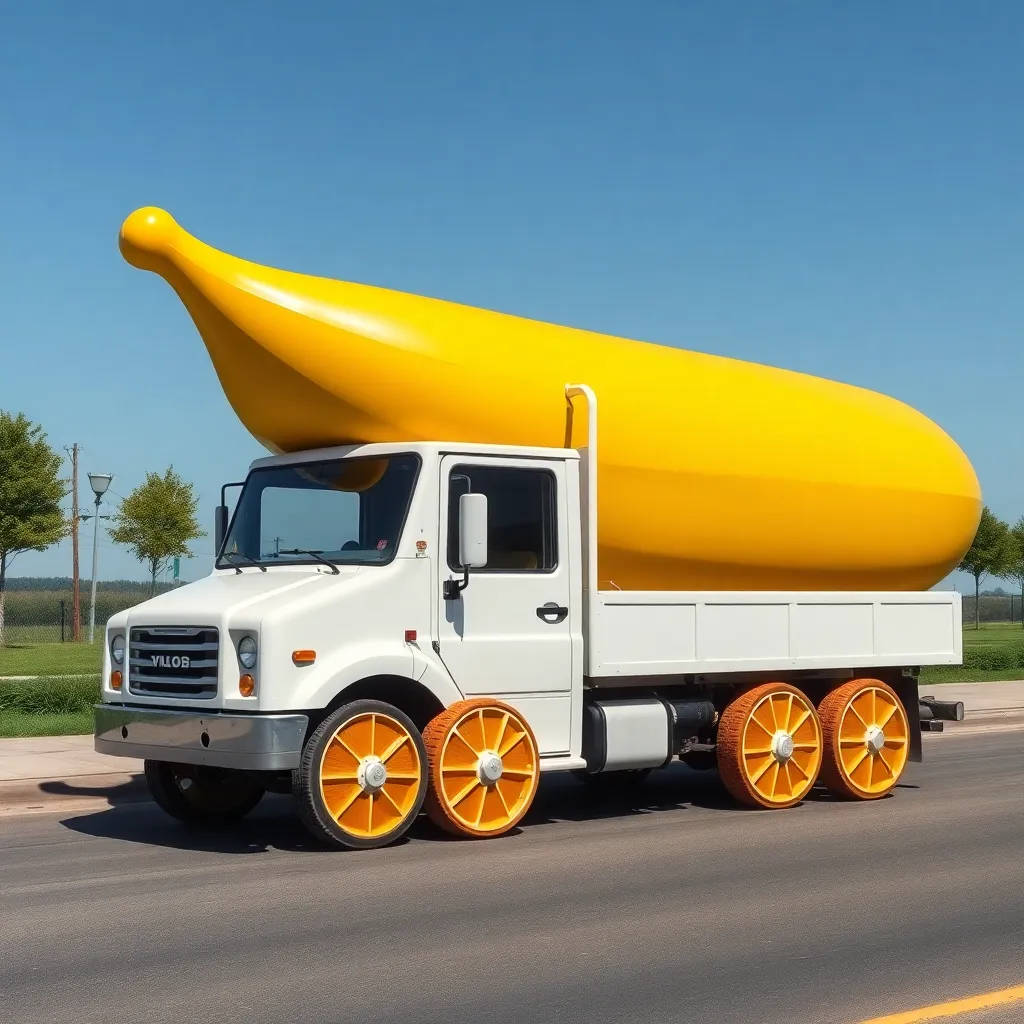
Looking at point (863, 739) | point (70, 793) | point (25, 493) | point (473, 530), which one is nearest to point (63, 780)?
point (70, 793)

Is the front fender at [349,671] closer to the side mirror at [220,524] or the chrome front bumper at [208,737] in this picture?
the chrome front bumper at [208,737]

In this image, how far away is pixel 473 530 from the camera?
9422 mm

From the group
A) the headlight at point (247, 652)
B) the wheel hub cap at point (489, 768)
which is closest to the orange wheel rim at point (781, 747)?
the wheel hub cap at point (489, 768)

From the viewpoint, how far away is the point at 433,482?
31.8ft

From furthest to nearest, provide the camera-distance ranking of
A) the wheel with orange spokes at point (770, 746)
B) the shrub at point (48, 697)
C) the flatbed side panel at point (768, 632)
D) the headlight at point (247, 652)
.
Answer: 1. the shrub at point (48, 697)
2. the wheel with orange spokes at point (770, 746)
3. the flatbed side panel at point (768, 632)
4. the headlight at point (247, 652)

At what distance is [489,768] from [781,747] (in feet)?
9.54

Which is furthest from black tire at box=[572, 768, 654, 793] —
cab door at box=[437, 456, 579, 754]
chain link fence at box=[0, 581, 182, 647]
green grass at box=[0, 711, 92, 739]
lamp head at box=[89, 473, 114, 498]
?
chain link fence at box=[0, 581, 182, 647]

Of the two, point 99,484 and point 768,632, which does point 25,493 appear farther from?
point 768,632

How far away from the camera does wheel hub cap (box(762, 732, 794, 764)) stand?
11414 mm

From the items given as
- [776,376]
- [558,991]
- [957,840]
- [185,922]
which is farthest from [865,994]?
[776,376]

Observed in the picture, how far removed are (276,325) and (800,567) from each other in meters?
5.02

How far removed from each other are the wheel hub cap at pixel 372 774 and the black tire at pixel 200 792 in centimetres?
140

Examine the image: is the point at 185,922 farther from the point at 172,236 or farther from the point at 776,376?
the point at 776,376

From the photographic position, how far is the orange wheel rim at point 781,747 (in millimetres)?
11336
